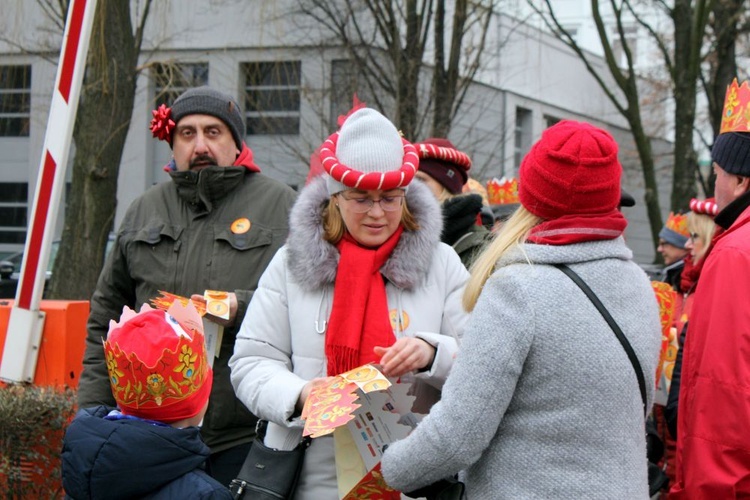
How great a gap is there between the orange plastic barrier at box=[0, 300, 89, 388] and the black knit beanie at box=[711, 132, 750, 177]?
10.9 ft

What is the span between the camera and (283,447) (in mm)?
Result: 2926

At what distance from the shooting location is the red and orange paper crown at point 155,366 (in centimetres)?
257

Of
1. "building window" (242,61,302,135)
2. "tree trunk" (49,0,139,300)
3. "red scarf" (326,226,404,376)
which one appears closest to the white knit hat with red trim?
"red scarf" (326,226,404,376)

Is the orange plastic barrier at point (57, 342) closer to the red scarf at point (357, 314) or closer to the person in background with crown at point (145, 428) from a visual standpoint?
the person in background with crown at point (145, 428)

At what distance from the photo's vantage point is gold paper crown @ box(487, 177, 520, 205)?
23.0ft

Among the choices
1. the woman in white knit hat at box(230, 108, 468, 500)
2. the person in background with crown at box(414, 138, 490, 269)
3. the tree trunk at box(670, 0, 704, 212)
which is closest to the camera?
the woman in white knit hat at box(230, 108, 468, 500)

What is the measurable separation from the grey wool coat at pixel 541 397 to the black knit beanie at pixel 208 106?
1892mm

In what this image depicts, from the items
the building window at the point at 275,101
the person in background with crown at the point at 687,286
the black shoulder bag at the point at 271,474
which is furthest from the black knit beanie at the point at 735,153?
the building window at the point at 275,101

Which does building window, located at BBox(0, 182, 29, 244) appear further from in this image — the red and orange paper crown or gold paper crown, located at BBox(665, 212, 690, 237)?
the red and orange paper crown

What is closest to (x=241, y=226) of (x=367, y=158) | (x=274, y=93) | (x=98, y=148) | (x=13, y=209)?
(x=367, y=158)

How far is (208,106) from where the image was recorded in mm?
3777

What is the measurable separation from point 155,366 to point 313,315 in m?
0.58

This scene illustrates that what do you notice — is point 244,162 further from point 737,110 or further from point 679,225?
point 679,225

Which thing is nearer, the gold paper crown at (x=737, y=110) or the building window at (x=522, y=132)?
the gold paper crown at (x=737, y=110)
